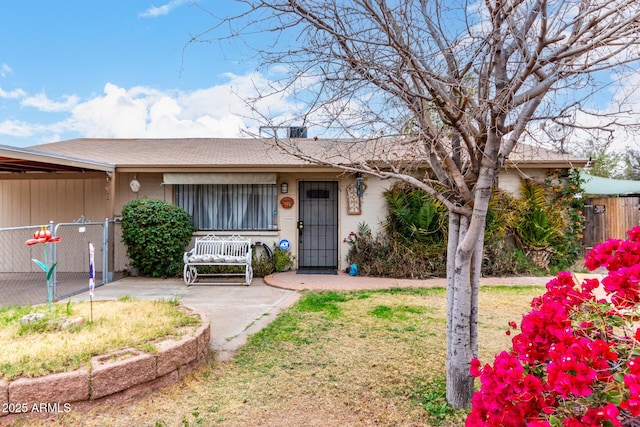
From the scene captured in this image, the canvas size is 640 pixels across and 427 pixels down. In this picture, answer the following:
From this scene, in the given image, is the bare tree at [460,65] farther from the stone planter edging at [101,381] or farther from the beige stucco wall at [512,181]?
the beige stucco wall at [512,181]

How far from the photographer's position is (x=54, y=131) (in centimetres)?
1250

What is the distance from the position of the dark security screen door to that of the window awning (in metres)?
1.12

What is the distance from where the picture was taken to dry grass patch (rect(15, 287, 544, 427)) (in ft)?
8.91

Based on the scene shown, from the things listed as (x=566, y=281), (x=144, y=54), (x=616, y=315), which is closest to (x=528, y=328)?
(x=616, y=315)

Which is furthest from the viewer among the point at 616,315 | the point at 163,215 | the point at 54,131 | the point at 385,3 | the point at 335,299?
the point at 54,131

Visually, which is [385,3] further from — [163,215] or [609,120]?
[163,215]

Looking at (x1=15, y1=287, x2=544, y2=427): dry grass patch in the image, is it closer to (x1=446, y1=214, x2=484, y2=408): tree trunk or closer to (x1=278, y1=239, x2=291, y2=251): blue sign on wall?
(x1=446, y1=214, x2=484, y2=408): tree trunk

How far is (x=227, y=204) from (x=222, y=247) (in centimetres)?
120

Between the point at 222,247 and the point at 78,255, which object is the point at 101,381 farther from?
the point at 78,255

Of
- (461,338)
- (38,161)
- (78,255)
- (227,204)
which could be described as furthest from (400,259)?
(78,255)

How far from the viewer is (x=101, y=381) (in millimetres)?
2789

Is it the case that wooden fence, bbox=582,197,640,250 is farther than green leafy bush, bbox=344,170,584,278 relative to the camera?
Yes

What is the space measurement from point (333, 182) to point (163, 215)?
161 inches

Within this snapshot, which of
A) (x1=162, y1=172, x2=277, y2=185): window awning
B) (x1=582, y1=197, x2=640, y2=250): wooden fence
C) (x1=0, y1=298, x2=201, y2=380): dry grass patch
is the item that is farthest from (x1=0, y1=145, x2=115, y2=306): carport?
(x1=582, y1=197, x2=640, y2=250): wooden fence
